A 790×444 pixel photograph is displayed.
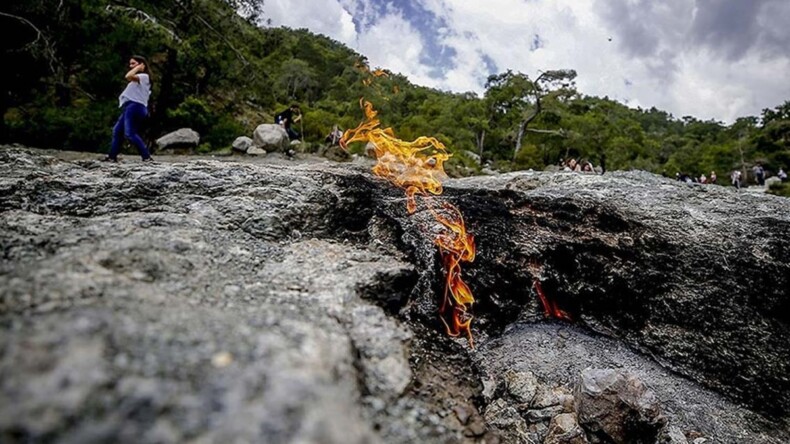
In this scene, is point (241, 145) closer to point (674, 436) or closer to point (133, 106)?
point (133, 106)

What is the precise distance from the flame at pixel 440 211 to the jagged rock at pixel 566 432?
1.41 meters

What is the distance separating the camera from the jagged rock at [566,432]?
15.8 ft

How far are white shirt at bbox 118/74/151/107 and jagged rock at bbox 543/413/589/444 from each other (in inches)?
328

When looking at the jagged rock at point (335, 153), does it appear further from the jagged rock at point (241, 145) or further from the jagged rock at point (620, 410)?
the jagged rock at point (620, 410)

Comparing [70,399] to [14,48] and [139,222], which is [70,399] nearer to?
[139,222]

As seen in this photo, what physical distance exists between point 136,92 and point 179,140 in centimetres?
1131

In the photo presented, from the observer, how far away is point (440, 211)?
6148 mm

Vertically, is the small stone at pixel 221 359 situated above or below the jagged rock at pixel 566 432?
above

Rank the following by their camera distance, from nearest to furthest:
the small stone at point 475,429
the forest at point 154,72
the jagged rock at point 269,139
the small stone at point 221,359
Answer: the small stone at point 221,359
the small stone at point 475,429
the forest at point 154,72
the jagged rock at point 269,139

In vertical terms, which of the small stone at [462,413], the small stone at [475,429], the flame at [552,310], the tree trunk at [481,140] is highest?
the tree trunk at [481,140]

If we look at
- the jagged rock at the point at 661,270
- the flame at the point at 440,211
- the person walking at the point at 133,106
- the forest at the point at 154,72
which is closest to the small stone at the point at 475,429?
the flame at the point at 440,211

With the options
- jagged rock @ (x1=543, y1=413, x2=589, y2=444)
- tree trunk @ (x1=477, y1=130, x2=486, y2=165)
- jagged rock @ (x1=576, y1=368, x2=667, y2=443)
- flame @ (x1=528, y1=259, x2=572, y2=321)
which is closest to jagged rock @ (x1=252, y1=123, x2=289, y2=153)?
flame @ (x1=528, y1=259, x2=572, y2=321)

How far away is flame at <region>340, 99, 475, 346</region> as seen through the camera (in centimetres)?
557

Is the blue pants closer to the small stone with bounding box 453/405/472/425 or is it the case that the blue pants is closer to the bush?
the small stone with bounding box 453/405/472/425
